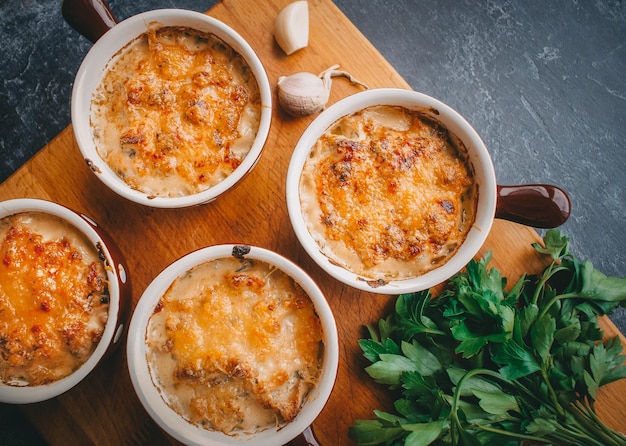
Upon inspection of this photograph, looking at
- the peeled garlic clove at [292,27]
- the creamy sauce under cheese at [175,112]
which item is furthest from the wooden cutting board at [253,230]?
the creamy sauce under cheese at [175,112]

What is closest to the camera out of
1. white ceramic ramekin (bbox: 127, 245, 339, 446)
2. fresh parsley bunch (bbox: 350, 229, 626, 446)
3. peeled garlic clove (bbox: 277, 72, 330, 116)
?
white ceramic ramekin (bbox: 127, 245, 339, 446)

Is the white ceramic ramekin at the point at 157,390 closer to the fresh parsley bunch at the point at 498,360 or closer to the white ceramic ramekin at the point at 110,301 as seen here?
the white ceramic ramekin at the point at 110,301

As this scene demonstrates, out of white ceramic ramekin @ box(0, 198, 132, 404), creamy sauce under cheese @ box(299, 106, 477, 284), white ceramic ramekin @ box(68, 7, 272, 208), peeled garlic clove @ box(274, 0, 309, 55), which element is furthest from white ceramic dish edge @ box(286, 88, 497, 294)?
white ceramic ramekin @ box(0, 198, 132, 404)

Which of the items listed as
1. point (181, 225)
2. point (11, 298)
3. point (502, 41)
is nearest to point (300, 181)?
point (181, 225)

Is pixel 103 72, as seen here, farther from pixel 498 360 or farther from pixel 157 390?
pixel 498 360

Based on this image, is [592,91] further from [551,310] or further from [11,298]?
[11,298]

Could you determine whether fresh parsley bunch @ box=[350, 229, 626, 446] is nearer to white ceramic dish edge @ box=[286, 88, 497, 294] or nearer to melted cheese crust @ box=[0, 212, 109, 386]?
white ceramic dish edge @ box=[286, 88, 497, 294]

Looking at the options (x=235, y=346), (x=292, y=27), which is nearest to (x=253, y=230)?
(x=235, y=346)
